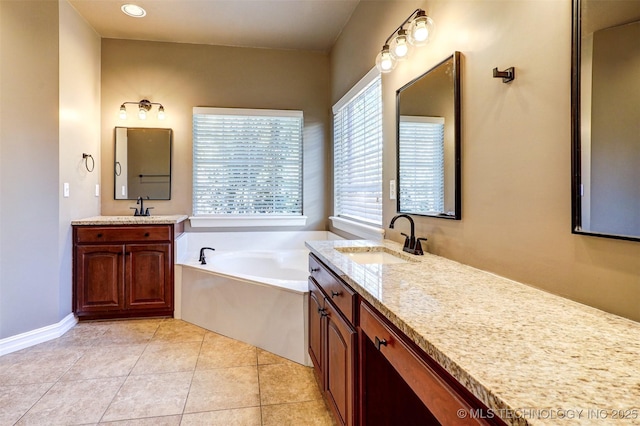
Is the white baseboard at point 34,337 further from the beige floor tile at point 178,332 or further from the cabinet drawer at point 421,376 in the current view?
the cabinet drawer at point 421,376

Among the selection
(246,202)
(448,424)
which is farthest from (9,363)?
(448,424)

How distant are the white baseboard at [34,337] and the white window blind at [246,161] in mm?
1475

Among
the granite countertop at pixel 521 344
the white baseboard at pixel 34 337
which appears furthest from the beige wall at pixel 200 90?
the granite countertop at pixel 521 344

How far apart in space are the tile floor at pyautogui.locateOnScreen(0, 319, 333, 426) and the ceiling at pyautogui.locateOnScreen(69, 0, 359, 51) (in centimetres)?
277

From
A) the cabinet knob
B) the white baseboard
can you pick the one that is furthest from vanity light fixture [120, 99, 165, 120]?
the cabinet knob

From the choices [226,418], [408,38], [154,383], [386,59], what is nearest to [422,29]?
[408,38]

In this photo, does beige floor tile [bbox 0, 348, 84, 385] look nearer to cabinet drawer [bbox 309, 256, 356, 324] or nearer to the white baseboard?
the white baseboard

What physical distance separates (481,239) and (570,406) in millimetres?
996

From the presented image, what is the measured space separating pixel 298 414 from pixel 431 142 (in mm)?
1585

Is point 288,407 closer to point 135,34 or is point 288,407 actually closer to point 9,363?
point 9,363

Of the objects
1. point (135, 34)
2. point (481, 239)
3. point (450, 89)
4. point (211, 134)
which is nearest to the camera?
point (481, 239)

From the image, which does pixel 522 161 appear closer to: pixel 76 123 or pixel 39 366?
pixel 39 366

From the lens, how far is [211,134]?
145 inches

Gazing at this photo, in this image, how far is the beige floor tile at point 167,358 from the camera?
224 centimetres
